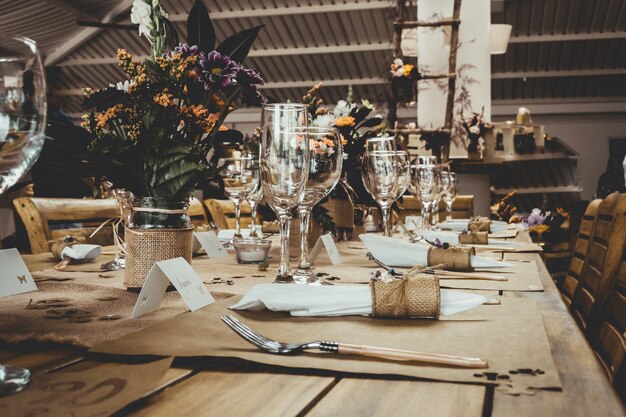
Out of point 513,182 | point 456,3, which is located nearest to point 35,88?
point 456,3

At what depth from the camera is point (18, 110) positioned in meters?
0.50

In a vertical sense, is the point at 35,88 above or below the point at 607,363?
above

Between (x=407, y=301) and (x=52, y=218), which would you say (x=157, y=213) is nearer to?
(x=407, y=301)

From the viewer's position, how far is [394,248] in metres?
1.38

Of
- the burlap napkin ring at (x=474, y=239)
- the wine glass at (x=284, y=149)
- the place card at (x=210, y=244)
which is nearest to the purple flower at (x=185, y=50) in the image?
the wine glass at (x=284, y=149)

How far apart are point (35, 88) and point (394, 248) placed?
0.98 meters

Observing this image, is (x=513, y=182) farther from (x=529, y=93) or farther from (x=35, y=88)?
(x=35, y=88)

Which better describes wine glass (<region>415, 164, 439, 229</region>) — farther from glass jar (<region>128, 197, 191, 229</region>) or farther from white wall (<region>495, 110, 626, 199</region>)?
white wall (<region>495, 110, 626, 199</region>)

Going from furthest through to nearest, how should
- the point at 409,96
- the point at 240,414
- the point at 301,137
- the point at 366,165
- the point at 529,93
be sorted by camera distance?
1. the point at 529,93
2. the point at 409,96
3. the point at 366,165
4. the point at 301,137
5. the point at 240,414

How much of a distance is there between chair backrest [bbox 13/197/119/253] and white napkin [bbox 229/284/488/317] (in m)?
1.28

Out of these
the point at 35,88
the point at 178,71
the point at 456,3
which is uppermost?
the point at 456,3

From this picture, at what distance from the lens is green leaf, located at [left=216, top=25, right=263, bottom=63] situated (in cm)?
120

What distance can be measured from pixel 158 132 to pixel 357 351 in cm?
61

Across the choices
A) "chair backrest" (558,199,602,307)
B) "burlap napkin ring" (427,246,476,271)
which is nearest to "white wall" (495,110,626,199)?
"chair backrest" (558,199,602,307)
